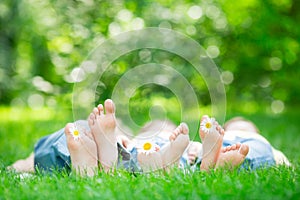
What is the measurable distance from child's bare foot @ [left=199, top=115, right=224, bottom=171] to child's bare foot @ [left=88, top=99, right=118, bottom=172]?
31cm

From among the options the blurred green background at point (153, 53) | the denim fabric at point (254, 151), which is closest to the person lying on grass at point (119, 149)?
the denim fabric at point (254, 151)


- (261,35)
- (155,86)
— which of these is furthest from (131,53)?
(261,35)

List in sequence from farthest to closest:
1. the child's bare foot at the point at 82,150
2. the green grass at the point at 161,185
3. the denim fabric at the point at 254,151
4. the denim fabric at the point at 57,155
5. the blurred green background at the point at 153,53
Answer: the blurred green background at the point at 153,53 < the denim fabric at the point at 254,151 < the denim fabric at the point at 57,155 < the child's bare foot at the point at 82,150 < the green grass at the point at 161,185

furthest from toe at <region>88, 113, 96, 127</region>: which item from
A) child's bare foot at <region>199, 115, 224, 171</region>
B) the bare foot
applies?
child's bare foot at <region>199, 115, 224, 171</region>

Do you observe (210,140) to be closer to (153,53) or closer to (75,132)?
(75,132)

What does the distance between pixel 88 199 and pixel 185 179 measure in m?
0.33

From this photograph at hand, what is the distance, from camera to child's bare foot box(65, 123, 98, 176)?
170cm

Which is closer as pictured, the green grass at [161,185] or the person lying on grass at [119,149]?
the green grass at [161,185]

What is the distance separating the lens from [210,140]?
5.81ft

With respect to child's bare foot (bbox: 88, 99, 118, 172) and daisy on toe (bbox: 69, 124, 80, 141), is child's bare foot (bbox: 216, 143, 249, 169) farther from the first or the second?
daisy on toe (bbox: 69, 124, 80, 141)

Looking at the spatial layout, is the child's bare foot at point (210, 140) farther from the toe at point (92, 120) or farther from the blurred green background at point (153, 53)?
the blurred green background at point (153, 53)

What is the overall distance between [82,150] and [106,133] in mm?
100

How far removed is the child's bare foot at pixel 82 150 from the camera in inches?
67.0

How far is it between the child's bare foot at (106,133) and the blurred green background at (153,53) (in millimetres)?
672
